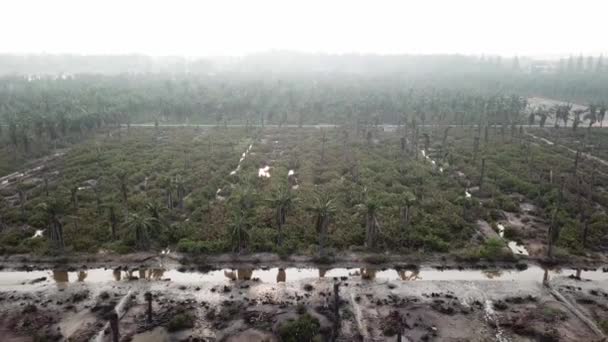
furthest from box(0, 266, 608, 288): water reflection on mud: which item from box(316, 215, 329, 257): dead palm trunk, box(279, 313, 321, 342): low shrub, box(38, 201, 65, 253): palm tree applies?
box(279, 313, 321, 342): low shrub

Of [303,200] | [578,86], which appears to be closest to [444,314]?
[303,200]

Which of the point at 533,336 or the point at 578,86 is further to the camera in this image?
the point at 578,86

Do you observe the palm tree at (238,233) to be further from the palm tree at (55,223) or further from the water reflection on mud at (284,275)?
the palm tree at (55,223)

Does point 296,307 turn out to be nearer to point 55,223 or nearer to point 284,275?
point 284,275

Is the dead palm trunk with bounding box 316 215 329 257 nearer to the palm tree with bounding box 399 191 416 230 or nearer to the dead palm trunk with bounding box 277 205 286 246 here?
the dead palm trunk with bounding box 277 205 286 246

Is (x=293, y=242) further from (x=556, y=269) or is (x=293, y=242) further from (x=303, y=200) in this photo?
(x=556, y=269)
